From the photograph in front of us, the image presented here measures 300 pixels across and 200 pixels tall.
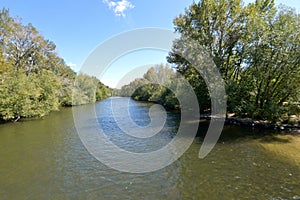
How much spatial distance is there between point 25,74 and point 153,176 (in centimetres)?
2572

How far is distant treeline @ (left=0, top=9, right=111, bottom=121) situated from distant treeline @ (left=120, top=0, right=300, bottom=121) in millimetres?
17939

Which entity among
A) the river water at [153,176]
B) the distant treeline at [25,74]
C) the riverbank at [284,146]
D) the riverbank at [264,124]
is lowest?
the river water at [153,176]

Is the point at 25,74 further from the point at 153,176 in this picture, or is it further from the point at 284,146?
the point at 284,146

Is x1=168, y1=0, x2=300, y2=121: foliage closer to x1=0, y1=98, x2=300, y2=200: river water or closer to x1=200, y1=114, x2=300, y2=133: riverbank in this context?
x1=200, y1=114, x2=300, y2=133: riverbank

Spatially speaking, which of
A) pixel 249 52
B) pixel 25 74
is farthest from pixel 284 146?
pixel 25 74

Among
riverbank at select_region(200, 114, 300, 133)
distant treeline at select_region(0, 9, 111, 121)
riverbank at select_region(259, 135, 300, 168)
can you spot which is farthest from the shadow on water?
distant treeline at select_region(0, 9, 111, 121)

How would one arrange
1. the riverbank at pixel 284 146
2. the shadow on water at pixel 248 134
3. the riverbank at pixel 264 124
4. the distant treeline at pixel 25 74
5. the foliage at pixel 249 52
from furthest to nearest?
the distant treeline at pixel 25 74 → the foliage at pixel 249 52 → the riverbank at pixel 264 124 → the shadow on water at pixel 248 134 → the riverbank at pixel 284 146

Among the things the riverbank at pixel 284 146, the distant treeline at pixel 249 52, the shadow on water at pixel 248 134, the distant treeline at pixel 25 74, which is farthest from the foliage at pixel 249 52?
the distant treeline at pixel 25 74

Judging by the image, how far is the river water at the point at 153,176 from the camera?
6.40 metres

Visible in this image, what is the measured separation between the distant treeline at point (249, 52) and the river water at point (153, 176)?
6786 millimetres

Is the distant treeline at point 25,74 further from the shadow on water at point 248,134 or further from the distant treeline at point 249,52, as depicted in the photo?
the shadow on water at point 248,134

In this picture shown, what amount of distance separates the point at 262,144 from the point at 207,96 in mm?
10406

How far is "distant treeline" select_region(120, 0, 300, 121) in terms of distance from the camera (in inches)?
581

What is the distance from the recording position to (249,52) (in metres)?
16.5
